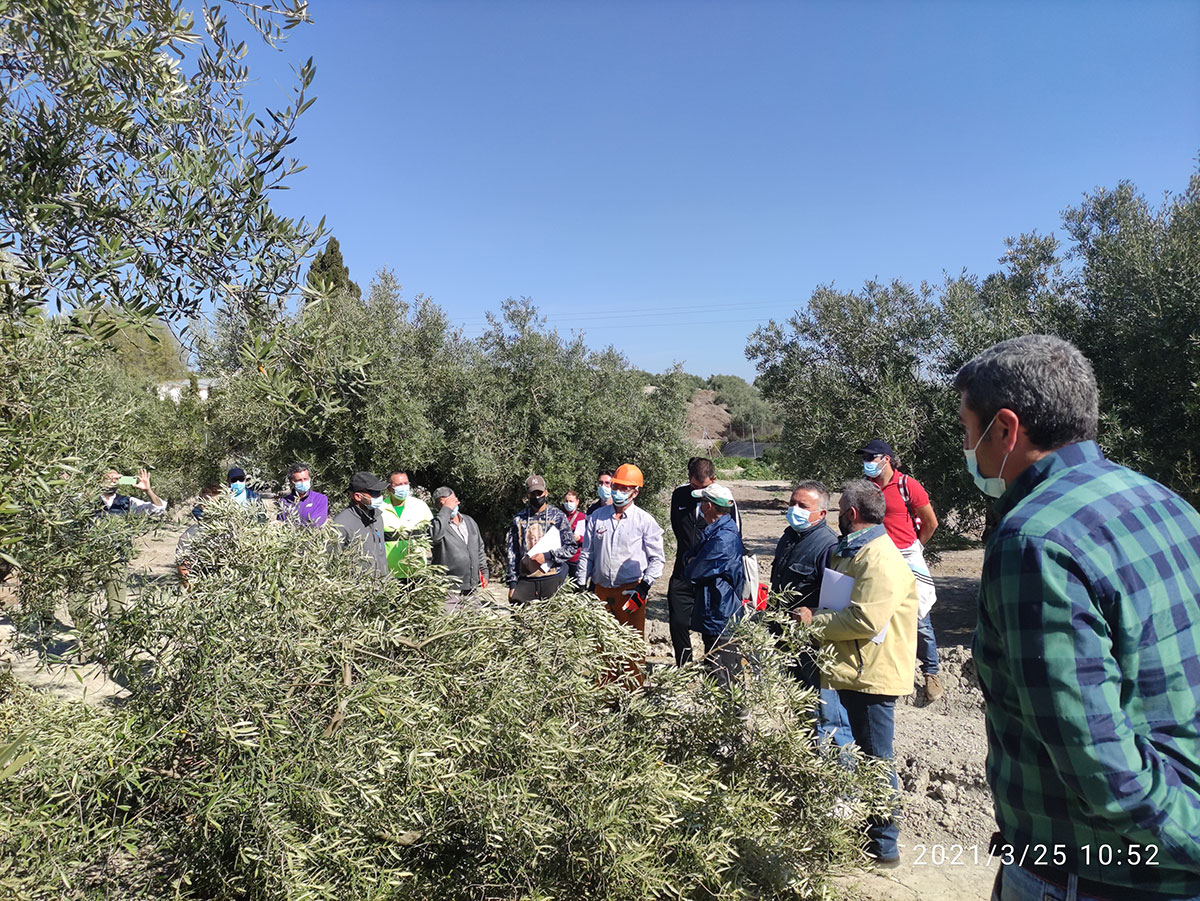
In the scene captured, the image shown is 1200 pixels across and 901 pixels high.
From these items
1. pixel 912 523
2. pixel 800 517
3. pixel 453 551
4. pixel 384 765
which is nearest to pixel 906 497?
pixel 912 523

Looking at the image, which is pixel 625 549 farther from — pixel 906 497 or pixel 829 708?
pixel 829 708

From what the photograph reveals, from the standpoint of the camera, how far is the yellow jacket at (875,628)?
3.86 meters

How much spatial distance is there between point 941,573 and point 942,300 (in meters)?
5.87

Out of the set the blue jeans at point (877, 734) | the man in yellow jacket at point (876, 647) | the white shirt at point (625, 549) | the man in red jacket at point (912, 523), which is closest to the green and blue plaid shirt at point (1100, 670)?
the man in yellow jacket at point (876, 647)

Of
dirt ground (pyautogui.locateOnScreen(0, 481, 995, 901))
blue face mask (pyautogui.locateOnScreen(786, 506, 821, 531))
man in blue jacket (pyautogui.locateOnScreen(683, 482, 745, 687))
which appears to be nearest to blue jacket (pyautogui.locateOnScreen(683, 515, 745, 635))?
man in blue jacket (pyautogui.locateOnScreen(683, 482, 745, 687))

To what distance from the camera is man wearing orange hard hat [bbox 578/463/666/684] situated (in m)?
6.67

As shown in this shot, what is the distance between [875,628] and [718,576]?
1687 mm

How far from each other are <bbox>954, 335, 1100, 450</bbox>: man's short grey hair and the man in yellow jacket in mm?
2303

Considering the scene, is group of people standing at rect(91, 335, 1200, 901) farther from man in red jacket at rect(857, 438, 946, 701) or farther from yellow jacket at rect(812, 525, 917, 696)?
man in red jacket at rect(857, 438, 946, 701)

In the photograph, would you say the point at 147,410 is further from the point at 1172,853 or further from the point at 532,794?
the point at 1172,853

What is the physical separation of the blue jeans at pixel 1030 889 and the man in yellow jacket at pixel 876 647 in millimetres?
2037

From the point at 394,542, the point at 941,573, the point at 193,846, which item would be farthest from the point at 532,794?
the point at 941,573

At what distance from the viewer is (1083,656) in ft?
4.65

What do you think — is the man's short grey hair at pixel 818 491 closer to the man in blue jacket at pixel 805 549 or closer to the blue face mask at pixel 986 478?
the man in blue jacket at pixel 805 549
